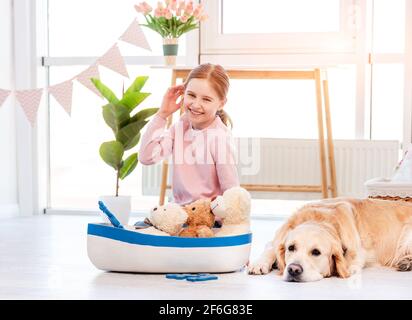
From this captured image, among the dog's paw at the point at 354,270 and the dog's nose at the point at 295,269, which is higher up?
the dog's nose at the point at 295,269

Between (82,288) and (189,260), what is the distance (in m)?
0.32

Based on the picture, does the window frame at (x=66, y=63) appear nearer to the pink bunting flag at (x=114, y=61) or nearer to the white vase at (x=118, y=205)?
the white vase at (x=118, y=205)

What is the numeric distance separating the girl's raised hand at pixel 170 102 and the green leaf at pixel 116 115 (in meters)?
0.89

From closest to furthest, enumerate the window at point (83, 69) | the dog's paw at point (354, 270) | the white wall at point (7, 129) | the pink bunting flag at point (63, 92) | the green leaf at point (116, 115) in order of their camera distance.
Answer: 1. the dog's paw at point (354, 270)
2. the pink bunting flag at point (63, 92)
3. the green leaf at point (116, 115)
4. the white wall at point (7, 129)
5. the window at point (83, 69)

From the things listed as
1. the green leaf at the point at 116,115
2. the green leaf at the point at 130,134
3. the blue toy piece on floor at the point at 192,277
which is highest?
the green leaf at the point at 116,115

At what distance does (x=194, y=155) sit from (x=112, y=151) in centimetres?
103

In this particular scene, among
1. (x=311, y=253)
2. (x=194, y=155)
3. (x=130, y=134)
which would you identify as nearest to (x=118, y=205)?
(x=130, y=134)

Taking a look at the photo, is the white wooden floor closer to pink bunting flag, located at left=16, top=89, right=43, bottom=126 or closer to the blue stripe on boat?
the blue stripe on boat

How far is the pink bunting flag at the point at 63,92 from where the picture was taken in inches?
104

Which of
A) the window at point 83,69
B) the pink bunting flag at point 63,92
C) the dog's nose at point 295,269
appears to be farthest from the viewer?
the window at point 83,69

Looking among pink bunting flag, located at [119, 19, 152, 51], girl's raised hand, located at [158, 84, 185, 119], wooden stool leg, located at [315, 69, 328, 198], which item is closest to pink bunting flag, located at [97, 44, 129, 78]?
pink bunting flag, located at [119, 19, 152, 51]

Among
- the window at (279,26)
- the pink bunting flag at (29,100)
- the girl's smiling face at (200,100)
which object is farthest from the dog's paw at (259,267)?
the window at (279,26)
